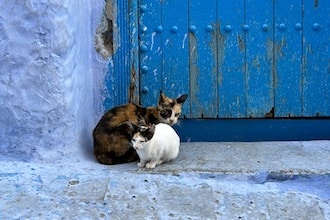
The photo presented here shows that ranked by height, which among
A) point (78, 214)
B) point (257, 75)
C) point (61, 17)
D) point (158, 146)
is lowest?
point (78, 214)

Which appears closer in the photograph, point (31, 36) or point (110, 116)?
point (31, 36)

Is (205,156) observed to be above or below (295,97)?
below

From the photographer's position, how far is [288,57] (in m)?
3.47

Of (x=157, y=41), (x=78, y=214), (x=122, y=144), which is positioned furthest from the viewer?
(x=157, y=41)

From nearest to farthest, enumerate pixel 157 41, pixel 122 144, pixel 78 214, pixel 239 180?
1. pixel 78 214
2. pixel 239 180
3. pixel 122 144
4. pixel 157 41

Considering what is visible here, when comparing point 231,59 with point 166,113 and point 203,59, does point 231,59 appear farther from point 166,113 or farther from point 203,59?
point 166,113

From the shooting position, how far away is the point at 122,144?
311 cm

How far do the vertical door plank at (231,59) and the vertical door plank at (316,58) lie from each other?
320 mm

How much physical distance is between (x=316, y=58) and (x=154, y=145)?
1.04 meters

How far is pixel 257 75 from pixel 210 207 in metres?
1.08

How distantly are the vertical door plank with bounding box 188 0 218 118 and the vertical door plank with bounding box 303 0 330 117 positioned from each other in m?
0.47

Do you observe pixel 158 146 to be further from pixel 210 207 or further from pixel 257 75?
pixel 257 75

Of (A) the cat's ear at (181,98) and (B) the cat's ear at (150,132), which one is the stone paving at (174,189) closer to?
(B) the cat's ear at (150,132)

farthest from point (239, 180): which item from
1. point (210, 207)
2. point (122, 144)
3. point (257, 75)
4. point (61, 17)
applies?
point (61, 17)
